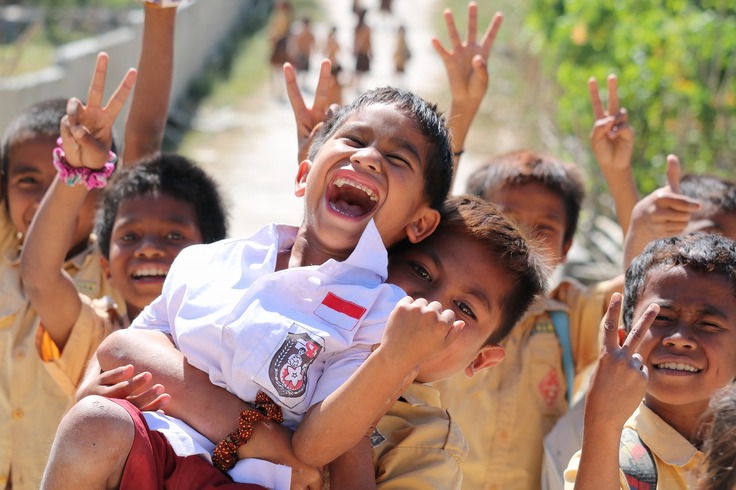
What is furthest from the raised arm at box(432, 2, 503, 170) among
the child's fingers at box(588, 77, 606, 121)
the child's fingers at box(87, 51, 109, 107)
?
the child's fingers at box(87, 51, 109, 107)

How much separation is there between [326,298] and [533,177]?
163 cm

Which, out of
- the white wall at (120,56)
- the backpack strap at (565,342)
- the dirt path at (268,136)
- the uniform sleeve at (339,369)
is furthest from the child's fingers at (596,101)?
the white wall at (120,56)

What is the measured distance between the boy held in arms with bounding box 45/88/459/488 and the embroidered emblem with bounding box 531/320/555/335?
1.06 meters

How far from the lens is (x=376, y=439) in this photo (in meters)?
2.38

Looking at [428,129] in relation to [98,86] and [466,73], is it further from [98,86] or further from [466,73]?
[466,73]

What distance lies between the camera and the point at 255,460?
210cm

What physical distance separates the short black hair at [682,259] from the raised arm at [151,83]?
1695 millimetres

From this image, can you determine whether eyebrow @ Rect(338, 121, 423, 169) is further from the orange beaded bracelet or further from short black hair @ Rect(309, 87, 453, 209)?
the orange beaded bracelet

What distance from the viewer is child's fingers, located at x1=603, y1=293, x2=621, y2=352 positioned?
2.18 m

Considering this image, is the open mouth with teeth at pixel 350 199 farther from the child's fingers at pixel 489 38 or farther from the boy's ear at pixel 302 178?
the child's fingers at pixel 489 38

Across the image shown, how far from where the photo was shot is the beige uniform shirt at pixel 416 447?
230cm

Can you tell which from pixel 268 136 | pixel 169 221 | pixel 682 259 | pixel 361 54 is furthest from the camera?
pixel 361 54

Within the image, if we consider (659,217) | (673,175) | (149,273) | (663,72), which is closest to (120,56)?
(663,72)

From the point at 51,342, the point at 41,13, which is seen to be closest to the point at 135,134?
the point at 51,342
